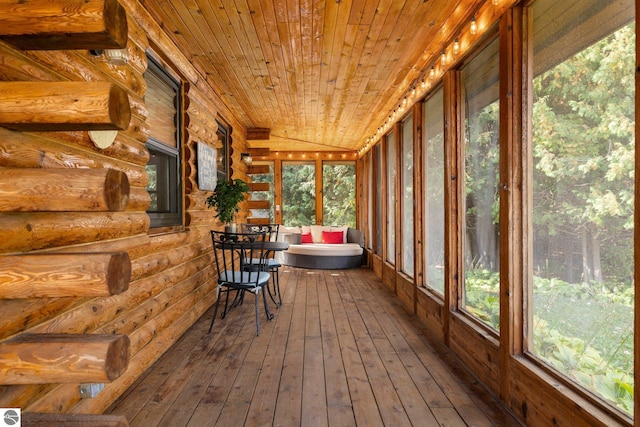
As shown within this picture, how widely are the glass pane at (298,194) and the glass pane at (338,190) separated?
0.94 feet

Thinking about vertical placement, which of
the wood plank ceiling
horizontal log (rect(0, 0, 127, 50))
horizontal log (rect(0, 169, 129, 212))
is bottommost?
horizontal log (rect(0, 169, 129, 212))

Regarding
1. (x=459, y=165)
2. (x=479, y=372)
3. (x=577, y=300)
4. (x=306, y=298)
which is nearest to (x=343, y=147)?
(x=306, y=298)

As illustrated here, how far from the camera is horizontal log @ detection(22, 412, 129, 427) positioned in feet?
4.27

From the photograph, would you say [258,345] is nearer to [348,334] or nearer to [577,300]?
[348,334]

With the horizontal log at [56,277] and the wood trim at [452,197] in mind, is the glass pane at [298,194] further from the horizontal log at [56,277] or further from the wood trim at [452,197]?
the horizontal log at [56,277]

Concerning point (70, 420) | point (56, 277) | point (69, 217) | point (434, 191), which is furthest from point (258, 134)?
point (70, 420)

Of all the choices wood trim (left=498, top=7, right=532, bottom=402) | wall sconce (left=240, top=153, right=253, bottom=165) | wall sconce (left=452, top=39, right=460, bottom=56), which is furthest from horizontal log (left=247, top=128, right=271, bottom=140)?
wood trim (left=498, top=7, right=532, bottom=402)

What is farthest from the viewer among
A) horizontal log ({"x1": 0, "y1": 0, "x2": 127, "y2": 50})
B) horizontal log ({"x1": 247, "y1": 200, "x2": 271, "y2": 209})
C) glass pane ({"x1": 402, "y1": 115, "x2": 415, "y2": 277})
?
horizontal log ({"x1": 247, "y1": 200, "x2": 271, "y2": 209})

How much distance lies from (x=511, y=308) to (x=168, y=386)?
217 centimetres

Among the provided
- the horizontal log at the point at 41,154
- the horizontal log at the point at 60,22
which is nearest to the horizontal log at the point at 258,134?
the horizontal log at the point at 41,154

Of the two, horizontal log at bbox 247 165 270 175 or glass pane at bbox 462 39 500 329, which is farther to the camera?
horizontal log at bbox 247 165 270 175

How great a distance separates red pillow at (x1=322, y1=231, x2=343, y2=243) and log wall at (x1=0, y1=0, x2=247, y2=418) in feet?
17.9

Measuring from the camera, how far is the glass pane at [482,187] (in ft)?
7.82

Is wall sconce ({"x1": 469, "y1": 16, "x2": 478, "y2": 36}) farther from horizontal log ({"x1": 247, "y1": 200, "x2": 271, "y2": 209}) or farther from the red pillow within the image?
the red pillow
